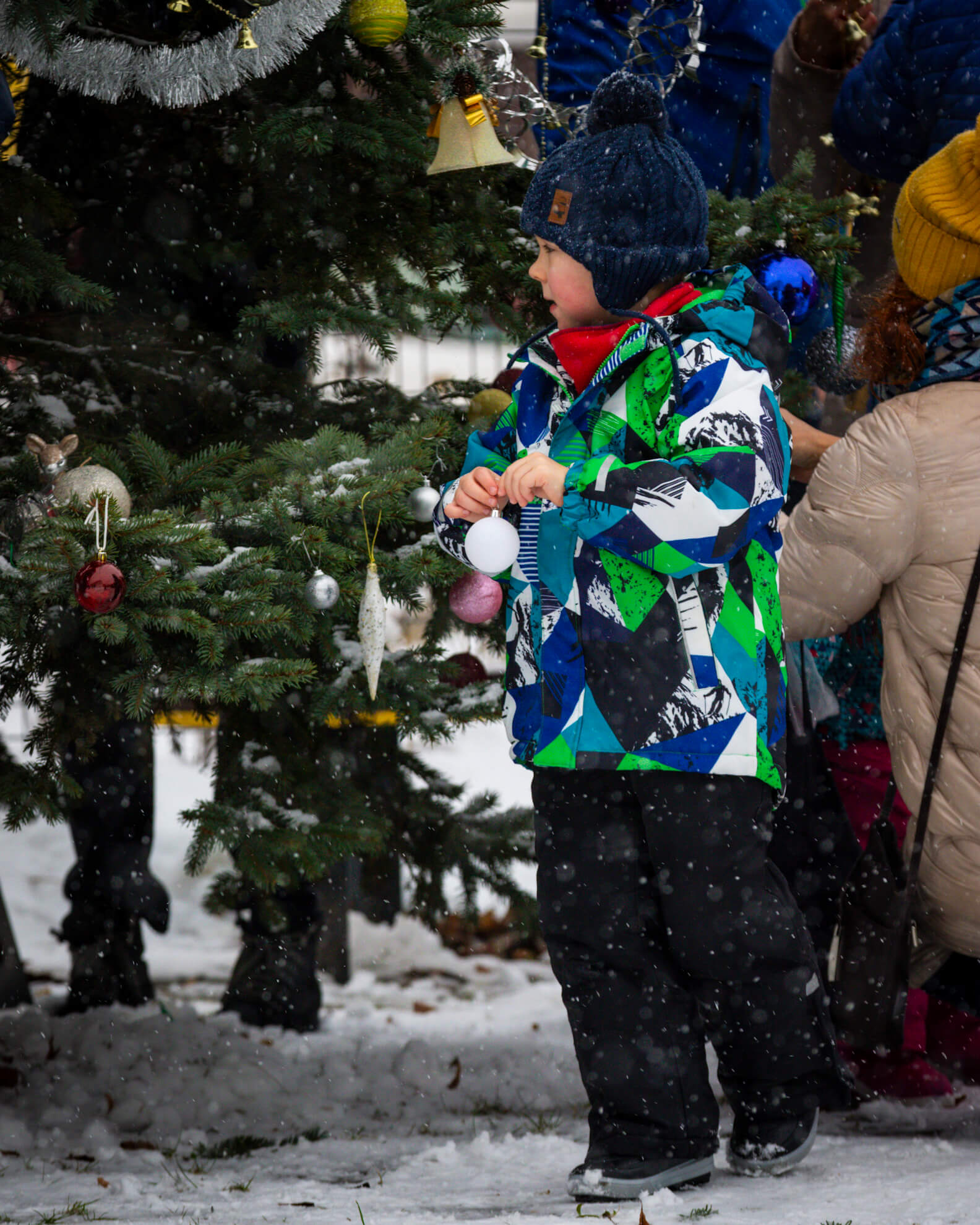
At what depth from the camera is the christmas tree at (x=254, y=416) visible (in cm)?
220

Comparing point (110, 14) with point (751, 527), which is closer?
point (751, 527)

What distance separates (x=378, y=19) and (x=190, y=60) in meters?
0.40

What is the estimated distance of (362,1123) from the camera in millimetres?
3004

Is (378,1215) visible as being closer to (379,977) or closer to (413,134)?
(413,134)

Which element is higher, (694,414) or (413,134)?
(413,134)

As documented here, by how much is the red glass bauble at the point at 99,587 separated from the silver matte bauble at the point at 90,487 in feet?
0.59

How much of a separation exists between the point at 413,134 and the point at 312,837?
154cm

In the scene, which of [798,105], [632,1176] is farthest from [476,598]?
[798,105]

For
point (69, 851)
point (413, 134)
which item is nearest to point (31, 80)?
point (413, 134)

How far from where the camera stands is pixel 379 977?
15.1 ft

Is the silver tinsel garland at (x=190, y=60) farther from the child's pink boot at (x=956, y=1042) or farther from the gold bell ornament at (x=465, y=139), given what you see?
the child's pink boot at (x=956, y=1042)

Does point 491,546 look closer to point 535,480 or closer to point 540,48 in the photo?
point 535,480

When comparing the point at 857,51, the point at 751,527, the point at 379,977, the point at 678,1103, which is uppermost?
the point at 857,51

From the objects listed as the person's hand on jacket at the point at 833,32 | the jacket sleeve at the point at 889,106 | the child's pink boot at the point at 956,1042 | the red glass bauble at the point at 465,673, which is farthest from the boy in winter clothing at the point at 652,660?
the person's hand on jacket at the point at 833,32
